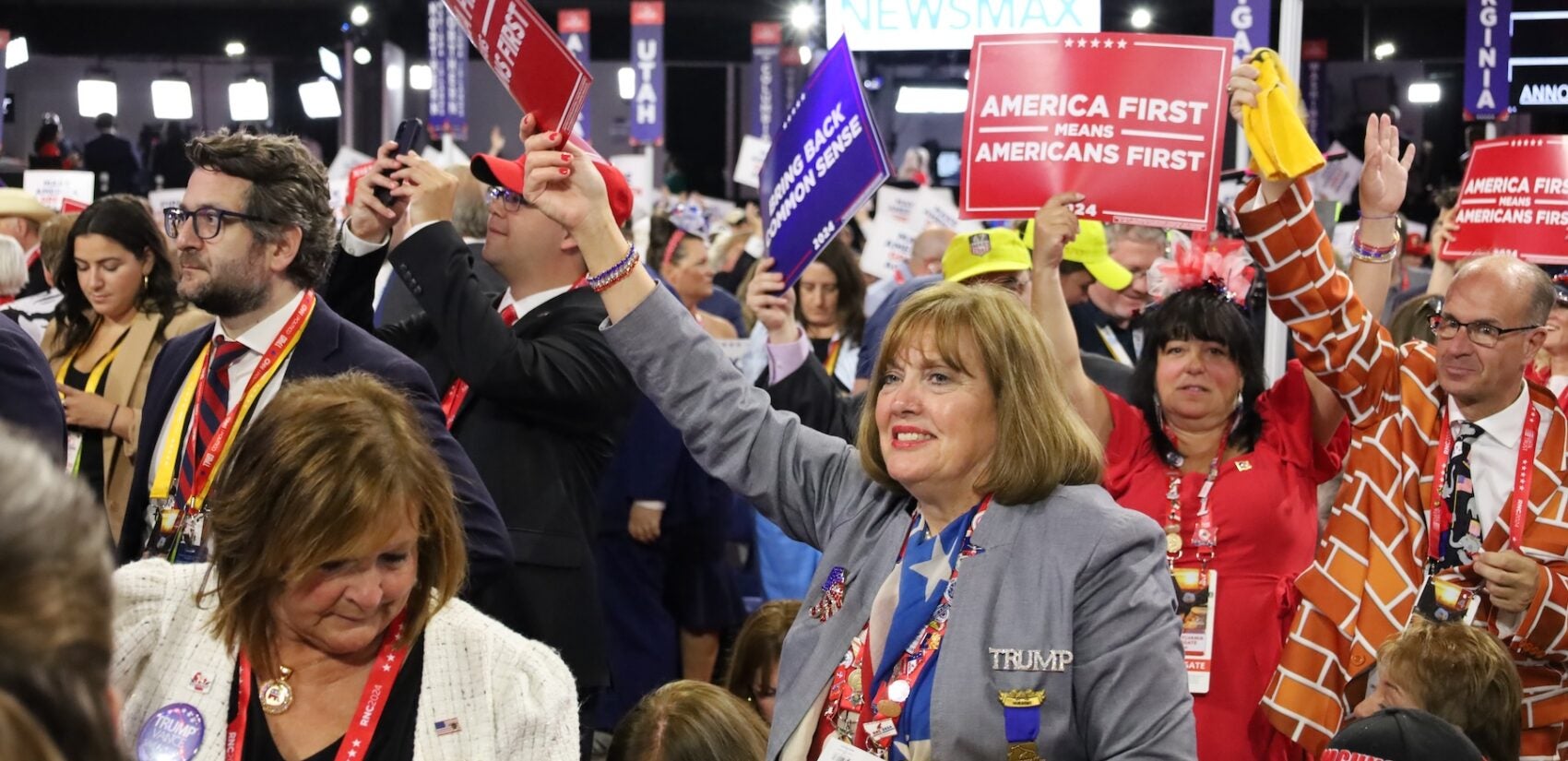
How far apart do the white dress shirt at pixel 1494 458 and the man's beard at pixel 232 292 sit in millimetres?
2777

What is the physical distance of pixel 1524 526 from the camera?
4176mm

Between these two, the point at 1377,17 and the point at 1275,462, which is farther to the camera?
the point at 1377,17

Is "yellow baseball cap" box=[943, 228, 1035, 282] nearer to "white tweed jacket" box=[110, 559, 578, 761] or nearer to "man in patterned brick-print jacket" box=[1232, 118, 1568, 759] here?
"man in patterned brick-print jacket" box=[1232, 118, 1568, 759]

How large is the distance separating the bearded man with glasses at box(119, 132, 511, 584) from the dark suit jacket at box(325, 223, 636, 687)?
16.6 inches

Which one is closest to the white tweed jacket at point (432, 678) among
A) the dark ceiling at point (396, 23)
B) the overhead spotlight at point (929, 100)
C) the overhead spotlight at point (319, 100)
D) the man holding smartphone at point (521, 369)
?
the man holding smartphone at point (521, 369)

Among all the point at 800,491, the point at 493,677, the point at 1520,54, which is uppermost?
the point at 1520,54

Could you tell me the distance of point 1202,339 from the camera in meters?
4.38

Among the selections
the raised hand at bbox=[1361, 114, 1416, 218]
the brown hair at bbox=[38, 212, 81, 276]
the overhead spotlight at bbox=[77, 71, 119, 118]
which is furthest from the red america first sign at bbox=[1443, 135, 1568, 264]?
the overhead spotlight at bbox=[77, 71, 119, 118]

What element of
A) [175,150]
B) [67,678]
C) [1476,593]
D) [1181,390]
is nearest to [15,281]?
[1181,390]

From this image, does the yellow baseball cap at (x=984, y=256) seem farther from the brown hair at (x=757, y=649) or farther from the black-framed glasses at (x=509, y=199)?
the black-framed glasses at (x=509, y=199)

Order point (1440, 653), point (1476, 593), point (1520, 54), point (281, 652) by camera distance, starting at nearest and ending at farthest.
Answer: point (281, 652) → point (1440, 653) → point (1476, 593) → point (1520, 54)

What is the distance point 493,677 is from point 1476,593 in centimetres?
263

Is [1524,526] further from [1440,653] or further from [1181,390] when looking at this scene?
[1181,390]

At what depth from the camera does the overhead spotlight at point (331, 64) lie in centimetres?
2447
